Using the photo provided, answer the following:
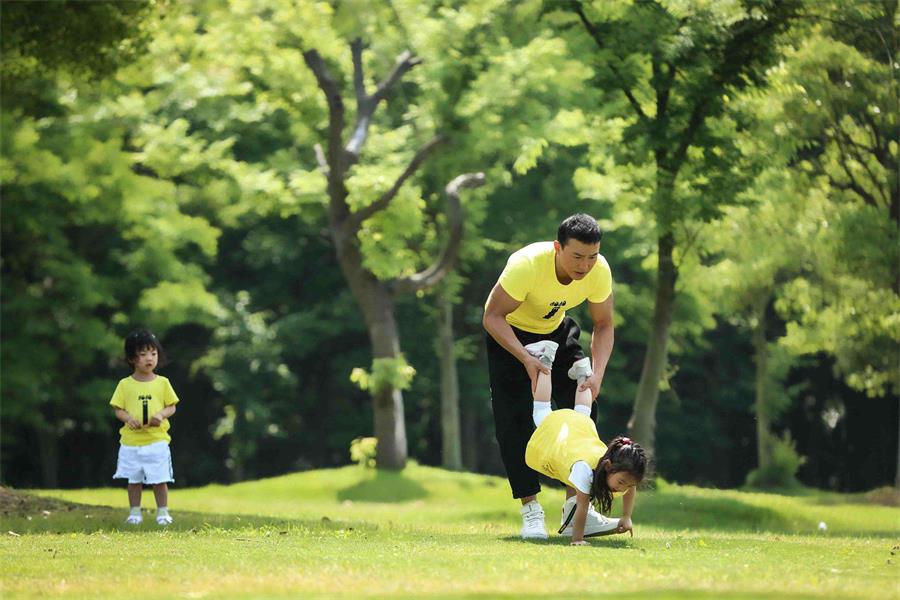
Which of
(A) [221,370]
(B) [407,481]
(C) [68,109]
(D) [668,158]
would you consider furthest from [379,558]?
(A) [221,370]

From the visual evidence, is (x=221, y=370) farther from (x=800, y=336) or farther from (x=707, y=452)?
(x=800, y=336)

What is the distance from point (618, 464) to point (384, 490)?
687 inches

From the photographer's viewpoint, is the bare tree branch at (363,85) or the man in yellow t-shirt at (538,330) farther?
the bare tree branch at (363,85)

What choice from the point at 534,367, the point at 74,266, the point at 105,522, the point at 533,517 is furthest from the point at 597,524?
the point at 74,266

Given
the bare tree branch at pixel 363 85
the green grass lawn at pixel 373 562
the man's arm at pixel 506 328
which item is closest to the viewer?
the green grass lawn at pixel 373 562

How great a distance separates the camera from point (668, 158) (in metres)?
20.0

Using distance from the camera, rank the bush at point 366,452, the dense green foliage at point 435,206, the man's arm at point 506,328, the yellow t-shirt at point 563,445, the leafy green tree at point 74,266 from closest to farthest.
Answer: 1. the yellow t-shirt at point 563,445
2. the man's arm at point 506,328
3. the dense green foliage at point 435,206
4. the bush at point 366,452
5. the leafy green tree at point 74,266

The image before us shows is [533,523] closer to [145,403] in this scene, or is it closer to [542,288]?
[542,288]

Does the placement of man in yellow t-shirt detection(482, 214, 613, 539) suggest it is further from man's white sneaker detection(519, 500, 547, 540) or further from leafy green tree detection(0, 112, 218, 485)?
leafy green tree detection(0, 112, 218, 485)

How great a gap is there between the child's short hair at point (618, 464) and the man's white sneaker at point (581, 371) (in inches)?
46.8

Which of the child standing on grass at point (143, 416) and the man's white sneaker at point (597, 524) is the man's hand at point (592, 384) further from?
the child standing on grass at point (143, 416)

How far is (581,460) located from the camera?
992cm

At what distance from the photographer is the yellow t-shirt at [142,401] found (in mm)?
13555

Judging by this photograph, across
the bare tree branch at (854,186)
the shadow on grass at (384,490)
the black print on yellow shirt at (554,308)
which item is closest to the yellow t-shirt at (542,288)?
the black print on yellow shirt at (554,308)
